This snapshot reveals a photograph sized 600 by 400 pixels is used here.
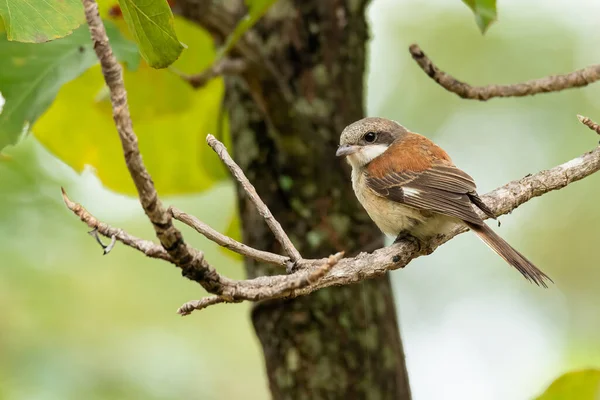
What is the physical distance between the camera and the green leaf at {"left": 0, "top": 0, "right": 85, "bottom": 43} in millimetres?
2033

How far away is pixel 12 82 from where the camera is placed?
2.80 meters

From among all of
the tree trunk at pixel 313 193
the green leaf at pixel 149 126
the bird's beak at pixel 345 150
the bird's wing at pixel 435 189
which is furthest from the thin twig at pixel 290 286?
the green leaf at pixel 149 126

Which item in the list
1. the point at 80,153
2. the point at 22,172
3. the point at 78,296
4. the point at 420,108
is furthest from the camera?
the point at 420,108

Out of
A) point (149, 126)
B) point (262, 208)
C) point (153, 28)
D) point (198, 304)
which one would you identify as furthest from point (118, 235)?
point (149, 126)

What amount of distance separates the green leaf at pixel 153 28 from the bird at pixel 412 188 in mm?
1481

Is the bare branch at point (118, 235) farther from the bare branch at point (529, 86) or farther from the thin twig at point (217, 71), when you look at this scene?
the thin twig at point (217, 71)

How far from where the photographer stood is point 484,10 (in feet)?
9.87

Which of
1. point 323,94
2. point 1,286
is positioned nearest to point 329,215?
point 323,94

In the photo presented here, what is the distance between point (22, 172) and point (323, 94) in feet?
6.60

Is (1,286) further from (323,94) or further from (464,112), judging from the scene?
(464,112)

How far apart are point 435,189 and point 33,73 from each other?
1.94m

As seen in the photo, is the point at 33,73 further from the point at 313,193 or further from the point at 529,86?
the point at 529,86

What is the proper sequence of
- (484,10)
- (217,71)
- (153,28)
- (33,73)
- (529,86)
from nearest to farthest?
(153,28) < (33,73) < (484,10) < (529,86) < (217,71)

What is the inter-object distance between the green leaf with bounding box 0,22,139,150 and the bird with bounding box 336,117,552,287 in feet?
4.47
